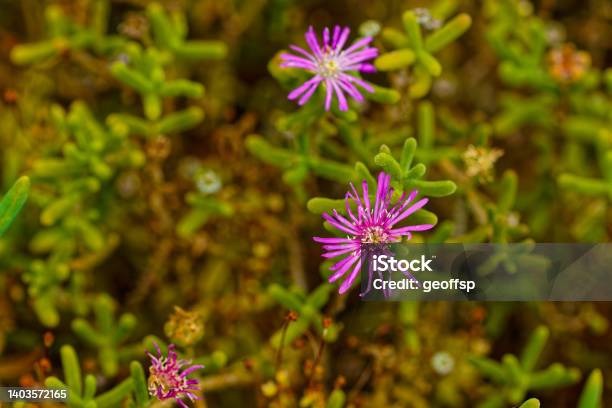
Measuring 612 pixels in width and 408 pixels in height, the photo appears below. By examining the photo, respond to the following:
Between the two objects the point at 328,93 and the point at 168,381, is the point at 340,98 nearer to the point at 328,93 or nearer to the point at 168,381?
the point at 328,93

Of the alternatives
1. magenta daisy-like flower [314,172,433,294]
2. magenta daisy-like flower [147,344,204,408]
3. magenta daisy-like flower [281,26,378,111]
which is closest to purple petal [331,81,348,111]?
magenta daisy-like flower [281,26,378,111]

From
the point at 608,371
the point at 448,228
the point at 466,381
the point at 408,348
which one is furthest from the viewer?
the point at 608,371

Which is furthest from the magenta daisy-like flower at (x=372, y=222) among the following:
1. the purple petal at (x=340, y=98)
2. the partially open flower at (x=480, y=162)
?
the partially open flower at (x=480, y=162)

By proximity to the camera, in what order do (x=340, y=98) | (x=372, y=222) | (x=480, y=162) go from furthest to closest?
(x=480, y=162) < (x=340, y=98) < (x=372, y=222)

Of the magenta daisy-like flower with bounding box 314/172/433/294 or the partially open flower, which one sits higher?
the partially open flower

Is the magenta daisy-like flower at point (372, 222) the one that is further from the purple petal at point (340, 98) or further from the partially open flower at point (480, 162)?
the partially open flower at point (480, 162)

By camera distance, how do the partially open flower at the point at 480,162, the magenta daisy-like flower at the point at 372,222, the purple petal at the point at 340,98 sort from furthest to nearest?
the partially open flower at the point at 480,162 < the purple petal at the point at 340,98 < the magenta daisy-like flower at the point at 372,222

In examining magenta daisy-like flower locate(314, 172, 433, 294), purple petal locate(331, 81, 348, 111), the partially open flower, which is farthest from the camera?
the partially open flower

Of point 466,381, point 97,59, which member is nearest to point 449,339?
point 466,381

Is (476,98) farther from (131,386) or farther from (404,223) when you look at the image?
(131,386)

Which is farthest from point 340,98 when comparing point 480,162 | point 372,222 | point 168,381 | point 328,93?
point 168,381

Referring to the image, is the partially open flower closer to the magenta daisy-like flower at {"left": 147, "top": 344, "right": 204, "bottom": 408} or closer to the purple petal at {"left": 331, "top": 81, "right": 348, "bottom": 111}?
the purple petal at {"left": 331, "top": 81, "right": 348, "bottom": 111}
